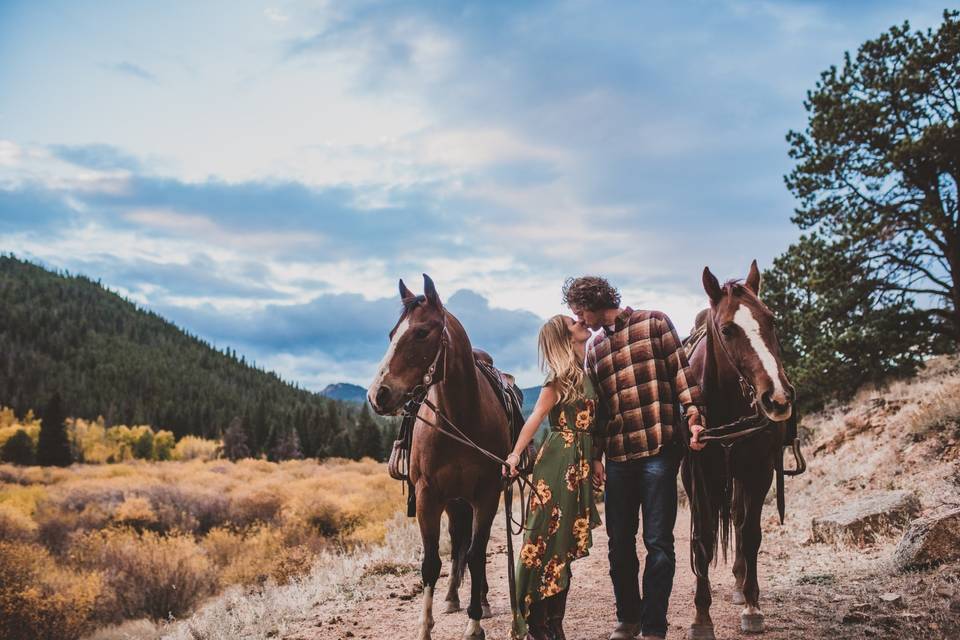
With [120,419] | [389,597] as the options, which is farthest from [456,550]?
[120,419]

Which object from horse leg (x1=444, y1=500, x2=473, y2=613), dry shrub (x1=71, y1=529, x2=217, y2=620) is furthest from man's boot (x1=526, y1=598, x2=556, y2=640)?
dry shrub (x1=71, y1=529, x2=217, y2=620)

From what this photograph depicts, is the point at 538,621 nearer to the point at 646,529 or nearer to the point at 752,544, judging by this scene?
the point at 646,529

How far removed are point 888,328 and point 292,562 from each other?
1543 cm

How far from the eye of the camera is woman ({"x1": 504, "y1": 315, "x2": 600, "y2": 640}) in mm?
4496

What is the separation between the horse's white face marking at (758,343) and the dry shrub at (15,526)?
2194 centimetres

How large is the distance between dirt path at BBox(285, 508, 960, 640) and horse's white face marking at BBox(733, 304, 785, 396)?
2016 millimetres

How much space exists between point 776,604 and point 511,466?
325 cm

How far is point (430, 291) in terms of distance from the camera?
5.10m

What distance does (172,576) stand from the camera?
47.1 feet

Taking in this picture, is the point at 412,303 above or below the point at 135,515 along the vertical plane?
above

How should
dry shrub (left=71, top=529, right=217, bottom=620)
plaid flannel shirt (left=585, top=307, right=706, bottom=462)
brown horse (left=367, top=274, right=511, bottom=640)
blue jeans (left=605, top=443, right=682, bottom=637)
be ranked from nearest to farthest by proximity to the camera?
blue jeans (left=605, top=443, right=682, bottom=637), plaid flannel shirt (left=585, top=307, right=706, bottom=462), brown horse (left=367, top=274, right=511, bottom=640), dry shrub (left=71, top=529, right=217, bottom=620)

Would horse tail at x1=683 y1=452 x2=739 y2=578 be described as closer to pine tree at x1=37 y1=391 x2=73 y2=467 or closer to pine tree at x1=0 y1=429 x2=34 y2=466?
pine tree at x1=37 y1=391 x2=73 y2=467

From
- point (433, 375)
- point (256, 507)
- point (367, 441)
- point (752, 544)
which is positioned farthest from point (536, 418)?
point (367, 441)

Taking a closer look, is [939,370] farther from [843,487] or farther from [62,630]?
[62,630]
